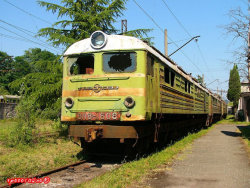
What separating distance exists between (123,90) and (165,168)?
2165 mm

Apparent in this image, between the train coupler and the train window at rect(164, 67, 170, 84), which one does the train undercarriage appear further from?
the train window at rect(164, 67, 170, 84)

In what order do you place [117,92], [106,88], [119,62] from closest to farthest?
[117,92]
[106,88]
[119,62]

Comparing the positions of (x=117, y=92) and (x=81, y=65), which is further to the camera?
(x=81, y=65)

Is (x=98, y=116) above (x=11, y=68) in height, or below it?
below

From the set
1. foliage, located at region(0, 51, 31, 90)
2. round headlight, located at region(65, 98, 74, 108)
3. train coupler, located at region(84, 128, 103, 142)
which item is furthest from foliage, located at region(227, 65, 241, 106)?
train coupler, located at region(84, 128, 103, 142)

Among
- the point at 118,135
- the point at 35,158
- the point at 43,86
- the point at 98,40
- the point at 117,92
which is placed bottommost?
the point at 35,158

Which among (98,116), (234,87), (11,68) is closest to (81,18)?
(98,116)

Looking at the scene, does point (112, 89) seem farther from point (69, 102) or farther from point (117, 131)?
point (69, 102)

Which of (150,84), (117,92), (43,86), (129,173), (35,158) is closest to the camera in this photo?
(129,173)

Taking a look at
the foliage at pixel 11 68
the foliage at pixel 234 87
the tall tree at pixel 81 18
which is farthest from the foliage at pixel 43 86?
the foliage at pixel 234 87

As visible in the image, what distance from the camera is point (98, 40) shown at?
7.76 m

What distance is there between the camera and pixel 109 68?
755 cm

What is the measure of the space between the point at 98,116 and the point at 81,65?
5.63ft

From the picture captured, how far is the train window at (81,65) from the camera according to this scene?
7.88m
